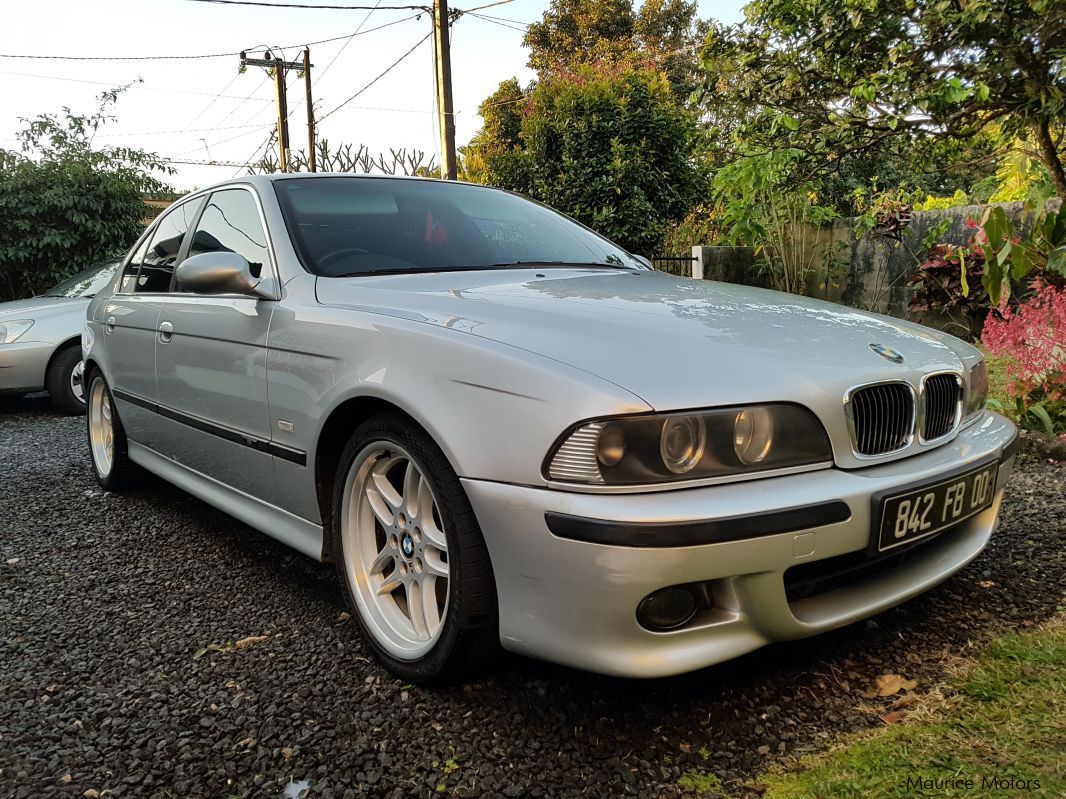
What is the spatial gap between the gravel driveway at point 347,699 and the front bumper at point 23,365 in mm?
4514

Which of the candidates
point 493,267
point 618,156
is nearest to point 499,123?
point 618,156

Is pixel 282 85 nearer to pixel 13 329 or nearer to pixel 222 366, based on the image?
pixel 13 329

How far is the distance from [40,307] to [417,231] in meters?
5.55

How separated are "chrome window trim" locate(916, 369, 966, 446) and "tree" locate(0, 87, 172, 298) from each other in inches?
400

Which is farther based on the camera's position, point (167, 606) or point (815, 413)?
point (167, 606)

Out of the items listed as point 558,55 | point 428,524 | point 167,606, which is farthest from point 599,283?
point 558,55

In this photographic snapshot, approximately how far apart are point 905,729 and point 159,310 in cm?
310

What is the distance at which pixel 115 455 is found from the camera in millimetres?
4105

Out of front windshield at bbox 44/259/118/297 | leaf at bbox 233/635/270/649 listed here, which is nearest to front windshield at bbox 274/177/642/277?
leaf at bbox 233/635/270/649

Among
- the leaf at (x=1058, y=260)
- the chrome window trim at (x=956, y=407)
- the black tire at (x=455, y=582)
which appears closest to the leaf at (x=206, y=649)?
the black tire at (x=455, y=582)

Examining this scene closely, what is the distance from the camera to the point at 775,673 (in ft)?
6.96

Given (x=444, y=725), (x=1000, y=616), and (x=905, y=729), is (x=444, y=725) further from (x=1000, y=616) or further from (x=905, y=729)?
(x=1000, y=616)

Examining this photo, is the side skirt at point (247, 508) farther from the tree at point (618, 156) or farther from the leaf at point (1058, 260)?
the tree at point (618, 156)

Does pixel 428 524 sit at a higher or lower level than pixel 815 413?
lower
